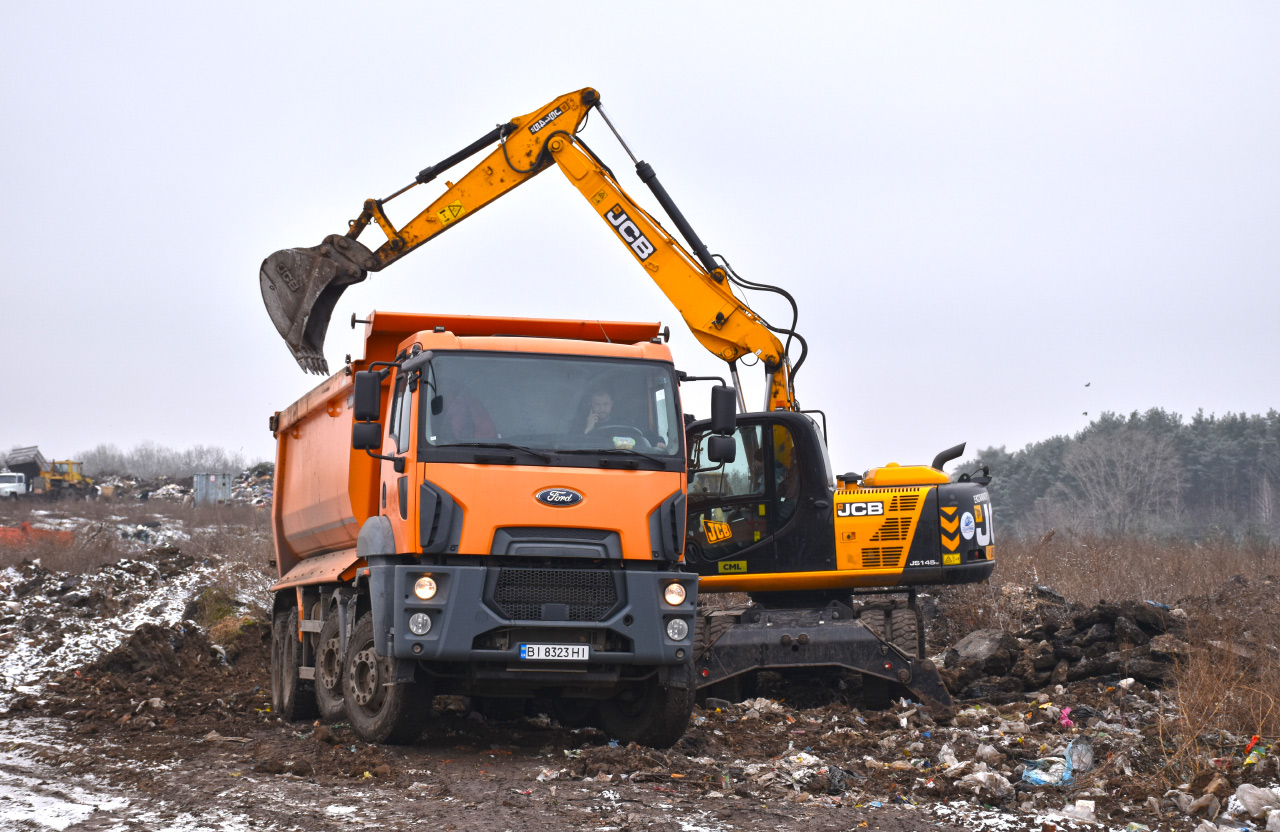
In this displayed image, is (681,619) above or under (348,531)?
under

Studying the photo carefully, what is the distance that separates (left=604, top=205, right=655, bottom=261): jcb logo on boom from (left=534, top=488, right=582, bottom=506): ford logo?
483cm

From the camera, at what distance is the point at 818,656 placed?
11.0 meters

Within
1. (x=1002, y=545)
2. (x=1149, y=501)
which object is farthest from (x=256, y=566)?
(x=1149, y=501)

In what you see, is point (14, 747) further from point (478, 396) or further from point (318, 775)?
point (478, 396)

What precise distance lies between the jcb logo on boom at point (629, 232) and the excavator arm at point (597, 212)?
0.03ft

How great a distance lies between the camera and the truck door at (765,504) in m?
11.6

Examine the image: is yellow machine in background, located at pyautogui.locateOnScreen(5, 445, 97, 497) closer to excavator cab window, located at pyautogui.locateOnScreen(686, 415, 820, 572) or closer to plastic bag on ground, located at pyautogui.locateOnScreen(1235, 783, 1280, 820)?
excavator cab window, located at pyautogui.locateOnScreen(686, 415, 820, 572)

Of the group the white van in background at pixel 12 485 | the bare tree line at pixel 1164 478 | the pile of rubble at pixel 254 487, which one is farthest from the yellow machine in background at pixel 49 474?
the bare tree line at pixel 1164 478

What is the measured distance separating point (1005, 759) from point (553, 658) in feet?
9.86

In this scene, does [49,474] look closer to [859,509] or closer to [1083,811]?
[859,509]

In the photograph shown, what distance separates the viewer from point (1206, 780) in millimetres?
6629

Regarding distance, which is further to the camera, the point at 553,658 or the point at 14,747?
the point at 14,747

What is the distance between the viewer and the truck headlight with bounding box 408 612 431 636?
319 inches

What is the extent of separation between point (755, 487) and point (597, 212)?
3.36 meters
